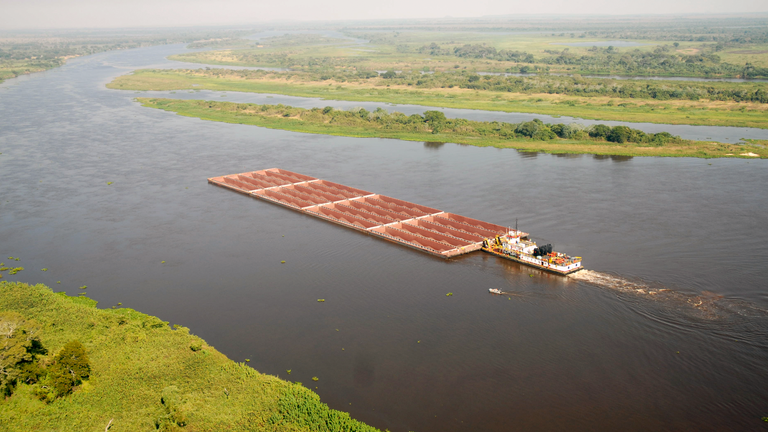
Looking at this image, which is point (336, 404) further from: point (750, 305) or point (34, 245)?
point (34, 245)

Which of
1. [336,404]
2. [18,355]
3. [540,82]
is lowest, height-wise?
[336,404]

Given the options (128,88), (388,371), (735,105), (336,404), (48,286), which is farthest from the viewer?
(128,88)

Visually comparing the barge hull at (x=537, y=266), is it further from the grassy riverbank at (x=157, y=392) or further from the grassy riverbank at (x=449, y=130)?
the grassy riverbank at (x=449, y=130)

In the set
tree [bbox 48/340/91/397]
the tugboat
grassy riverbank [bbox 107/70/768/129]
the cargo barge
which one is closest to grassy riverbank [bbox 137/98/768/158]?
grassy riverbank [bbox 107/70/768/129]

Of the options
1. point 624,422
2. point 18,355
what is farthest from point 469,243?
point 18,355

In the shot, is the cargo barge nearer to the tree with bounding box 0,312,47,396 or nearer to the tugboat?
the tugboat
